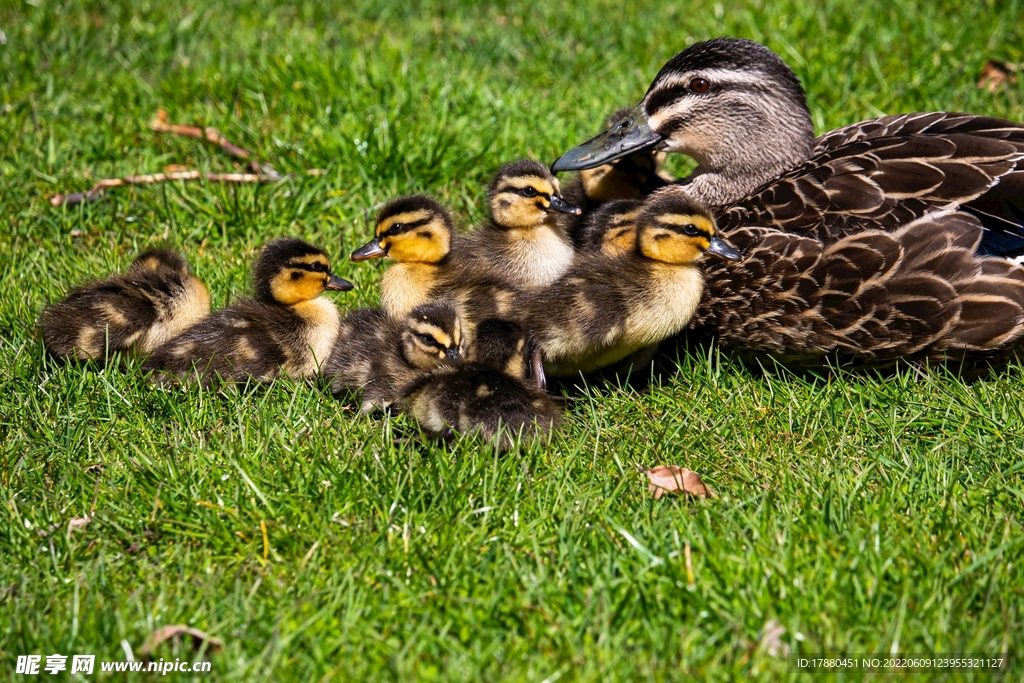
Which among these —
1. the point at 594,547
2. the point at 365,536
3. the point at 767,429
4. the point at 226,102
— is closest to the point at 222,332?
the point at 365,536

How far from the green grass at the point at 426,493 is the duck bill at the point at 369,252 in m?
0.52

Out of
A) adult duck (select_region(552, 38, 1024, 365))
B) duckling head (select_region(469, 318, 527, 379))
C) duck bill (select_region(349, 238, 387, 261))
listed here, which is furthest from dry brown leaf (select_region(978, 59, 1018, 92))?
duck bill (select_region(349, 238, 387, 261))

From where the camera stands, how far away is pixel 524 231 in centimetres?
457

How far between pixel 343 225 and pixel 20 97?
2580 mm

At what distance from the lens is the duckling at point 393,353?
403 cm

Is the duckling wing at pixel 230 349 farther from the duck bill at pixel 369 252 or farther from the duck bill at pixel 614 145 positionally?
the duck bill at pixel 614 145

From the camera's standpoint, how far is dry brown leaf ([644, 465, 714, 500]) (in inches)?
140

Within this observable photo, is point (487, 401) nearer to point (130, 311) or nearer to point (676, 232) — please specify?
point (676, 232)

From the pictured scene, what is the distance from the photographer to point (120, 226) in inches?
221

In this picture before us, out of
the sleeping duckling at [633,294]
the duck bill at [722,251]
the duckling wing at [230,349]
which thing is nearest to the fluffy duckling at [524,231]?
the sleeping duckling at [633,294]

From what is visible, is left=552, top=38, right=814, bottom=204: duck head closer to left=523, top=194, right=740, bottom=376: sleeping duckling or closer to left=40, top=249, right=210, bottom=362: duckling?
left=523, top=194, right=740, bottom=376: sleeping duckling

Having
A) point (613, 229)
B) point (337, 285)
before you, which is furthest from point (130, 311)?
point (613, 229)

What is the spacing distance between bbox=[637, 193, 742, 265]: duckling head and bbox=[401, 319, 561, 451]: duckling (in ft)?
2.33

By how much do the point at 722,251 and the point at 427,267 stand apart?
124cm
